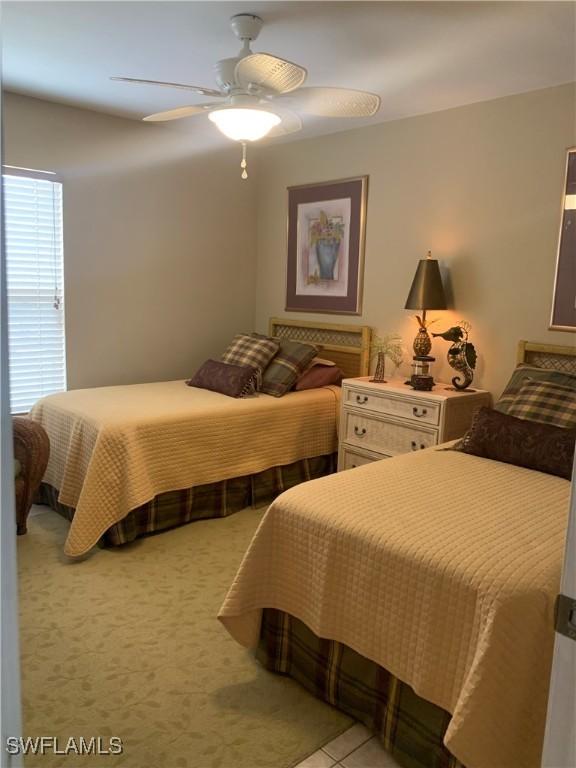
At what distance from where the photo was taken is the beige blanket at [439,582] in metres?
1.50

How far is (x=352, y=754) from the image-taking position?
1777mm

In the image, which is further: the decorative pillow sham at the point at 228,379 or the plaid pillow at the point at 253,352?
the plaid pillow at the point at 253,352

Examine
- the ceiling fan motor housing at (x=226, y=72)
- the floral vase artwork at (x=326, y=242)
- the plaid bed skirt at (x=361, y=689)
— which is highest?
the ceiling fan motor housing at (x=226, y=72)

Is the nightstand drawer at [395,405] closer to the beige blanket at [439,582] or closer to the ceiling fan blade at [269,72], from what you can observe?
the beige blanket at [439,582]

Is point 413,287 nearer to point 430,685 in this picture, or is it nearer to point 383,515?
point 383,515

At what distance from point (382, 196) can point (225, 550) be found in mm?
2449

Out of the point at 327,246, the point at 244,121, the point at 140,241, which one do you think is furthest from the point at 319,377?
the point at 244,121

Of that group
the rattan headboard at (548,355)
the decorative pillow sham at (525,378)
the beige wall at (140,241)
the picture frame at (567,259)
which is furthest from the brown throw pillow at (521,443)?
the beige wall at (140,241)

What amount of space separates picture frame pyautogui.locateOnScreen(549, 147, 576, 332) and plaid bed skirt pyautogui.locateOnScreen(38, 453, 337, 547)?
5.63 feet

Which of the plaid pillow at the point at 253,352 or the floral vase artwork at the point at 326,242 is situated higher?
the floral vase artwork at the point at 326,242

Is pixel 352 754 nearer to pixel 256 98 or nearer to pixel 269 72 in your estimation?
pixel 269 72

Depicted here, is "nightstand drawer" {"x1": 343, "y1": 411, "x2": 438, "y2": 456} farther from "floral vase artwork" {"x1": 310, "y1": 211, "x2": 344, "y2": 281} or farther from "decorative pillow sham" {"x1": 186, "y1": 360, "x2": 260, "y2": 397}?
"floral vase artwork" {"x1": 310, "y1": 211, "x2": 344, "y2": 281}

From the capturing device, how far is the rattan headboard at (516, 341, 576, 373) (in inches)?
122

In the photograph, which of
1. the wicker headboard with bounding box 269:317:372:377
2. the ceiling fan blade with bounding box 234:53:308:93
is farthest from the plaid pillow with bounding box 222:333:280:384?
the ceiling fan blade with bounding box 234:53:308:93
